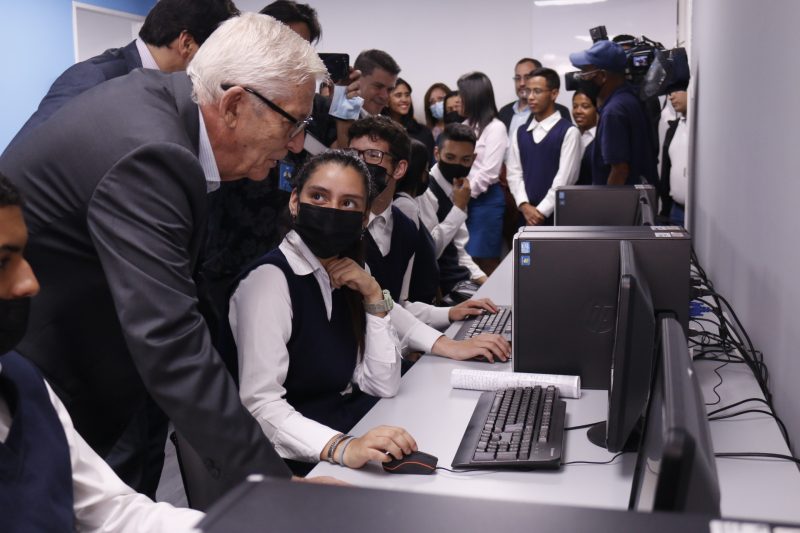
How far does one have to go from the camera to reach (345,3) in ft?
23.4

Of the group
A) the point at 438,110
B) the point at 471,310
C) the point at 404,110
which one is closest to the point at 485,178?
the point at 404,110

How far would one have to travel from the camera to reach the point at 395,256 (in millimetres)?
2535

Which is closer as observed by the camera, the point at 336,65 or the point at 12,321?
the point at 12,321

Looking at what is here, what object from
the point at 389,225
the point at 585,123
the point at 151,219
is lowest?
the point at 389,225

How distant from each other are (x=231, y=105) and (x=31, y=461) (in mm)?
650

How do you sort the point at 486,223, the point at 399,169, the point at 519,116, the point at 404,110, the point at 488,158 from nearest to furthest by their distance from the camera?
the point at 399,169 < the point at 486,223 < the point at 488,158 < the point at 519,116 < the point at 404,110

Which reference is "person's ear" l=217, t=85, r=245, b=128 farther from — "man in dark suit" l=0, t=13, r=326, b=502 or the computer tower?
the computer tower

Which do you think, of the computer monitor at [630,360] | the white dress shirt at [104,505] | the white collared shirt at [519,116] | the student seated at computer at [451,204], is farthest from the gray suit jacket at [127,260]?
the white collared shirt at [519,116]

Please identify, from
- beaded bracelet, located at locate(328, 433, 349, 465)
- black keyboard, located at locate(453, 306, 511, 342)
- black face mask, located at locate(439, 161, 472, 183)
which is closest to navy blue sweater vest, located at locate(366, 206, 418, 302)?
black keyboard, located at locate(453, 306, 511, 342)

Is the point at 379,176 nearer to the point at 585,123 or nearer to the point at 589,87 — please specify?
the point at 589,87

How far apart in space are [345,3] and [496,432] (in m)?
6.32

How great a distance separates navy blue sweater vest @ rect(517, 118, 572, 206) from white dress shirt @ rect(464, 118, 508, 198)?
0.62 ft

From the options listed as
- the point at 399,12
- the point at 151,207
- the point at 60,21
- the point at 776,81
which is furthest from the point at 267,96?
the point at 399,12

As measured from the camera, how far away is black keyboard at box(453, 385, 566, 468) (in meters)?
1.30
